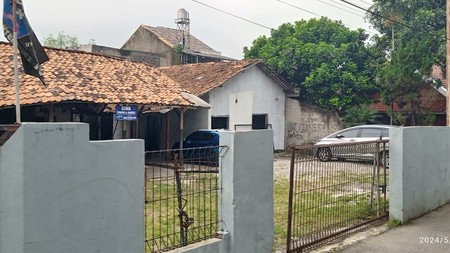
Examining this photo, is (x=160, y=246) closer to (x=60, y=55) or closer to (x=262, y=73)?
(x=60, y=55)

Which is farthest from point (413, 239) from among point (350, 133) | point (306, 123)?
point (306, 123)

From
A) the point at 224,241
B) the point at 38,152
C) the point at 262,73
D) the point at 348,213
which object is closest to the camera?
the point at 38,152

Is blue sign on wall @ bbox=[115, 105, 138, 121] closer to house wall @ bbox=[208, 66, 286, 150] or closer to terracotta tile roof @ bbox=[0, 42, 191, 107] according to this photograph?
terracotta tile roof @ bbox=[0, 42, 191, 107]

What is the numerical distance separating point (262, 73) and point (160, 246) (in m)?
18.2

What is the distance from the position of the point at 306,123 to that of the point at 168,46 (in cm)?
1196

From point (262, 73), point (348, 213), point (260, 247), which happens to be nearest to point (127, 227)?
point (260, 247)

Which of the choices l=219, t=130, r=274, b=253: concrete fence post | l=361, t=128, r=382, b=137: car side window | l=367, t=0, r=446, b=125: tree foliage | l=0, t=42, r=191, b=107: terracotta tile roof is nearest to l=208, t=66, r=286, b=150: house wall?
l=0, t=42, r=191, b=107: terracotta tile roof

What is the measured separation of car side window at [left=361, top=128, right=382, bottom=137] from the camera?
1581 centimetres

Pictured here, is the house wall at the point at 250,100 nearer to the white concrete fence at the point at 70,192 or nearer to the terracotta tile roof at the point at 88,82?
the terracotta tile roof at the point at 88,82

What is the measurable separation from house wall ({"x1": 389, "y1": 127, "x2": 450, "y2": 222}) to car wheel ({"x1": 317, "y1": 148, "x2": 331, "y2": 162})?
199cm

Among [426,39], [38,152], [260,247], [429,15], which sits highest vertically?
[429,15]

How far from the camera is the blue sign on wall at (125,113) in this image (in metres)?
14.3

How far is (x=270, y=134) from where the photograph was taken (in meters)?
5.66
